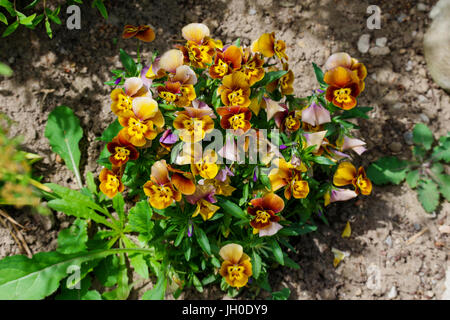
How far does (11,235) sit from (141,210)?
1.25 m

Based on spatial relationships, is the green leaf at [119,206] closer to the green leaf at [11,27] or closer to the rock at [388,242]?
the green leaf at [11,27]

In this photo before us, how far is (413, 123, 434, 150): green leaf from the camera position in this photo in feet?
10.3

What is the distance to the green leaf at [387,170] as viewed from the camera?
313 centimetres

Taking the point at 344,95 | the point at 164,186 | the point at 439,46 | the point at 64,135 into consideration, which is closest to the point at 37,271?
the point at 64,135

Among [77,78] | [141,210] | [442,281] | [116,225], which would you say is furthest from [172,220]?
[442,281]

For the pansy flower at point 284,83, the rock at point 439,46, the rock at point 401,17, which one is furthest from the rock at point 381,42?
the pansy flower at point 284,83

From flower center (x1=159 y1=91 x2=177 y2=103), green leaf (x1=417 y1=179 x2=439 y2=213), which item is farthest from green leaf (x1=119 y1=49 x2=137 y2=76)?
green leaf (x1=417 y1=179 x2=439 y2=213)

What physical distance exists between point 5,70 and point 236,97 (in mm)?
2002

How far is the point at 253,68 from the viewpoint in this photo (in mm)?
Answer: 2180

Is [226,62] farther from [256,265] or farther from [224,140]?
[256,265]

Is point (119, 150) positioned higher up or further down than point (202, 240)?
higher up

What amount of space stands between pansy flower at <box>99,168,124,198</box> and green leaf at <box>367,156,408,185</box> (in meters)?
2.00

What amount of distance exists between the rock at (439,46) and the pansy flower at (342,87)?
4.97 feet

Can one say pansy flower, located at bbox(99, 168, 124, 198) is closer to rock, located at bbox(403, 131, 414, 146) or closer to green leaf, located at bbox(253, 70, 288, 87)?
green leaf, located at bbox(253, 70, 288, 87)
